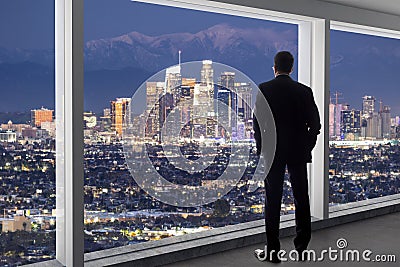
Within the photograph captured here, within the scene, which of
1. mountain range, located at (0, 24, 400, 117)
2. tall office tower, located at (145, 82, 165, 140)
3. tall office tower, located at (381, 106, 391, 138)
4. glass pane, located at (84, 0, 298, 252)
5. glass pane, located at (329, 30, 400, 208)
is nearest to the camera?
mountain range, located at (0, 24, 400, 117)

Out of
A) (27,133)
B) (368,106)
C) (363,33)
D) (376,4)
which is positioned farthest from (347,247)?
(363,33)

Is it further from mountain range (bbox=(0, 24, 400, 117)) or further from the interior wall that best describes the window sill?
the interior wall

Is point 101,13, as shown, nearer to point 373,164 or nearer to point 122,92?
point 122,92

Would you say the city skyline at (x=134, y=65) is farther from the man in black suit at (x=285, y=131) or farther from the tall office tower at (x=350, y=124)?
the man in black suit at (x=285, y=131)

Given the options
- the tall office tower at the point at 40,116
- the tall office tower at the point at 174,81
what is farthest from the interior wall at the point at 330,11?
the tall office tower at the point at 40,116

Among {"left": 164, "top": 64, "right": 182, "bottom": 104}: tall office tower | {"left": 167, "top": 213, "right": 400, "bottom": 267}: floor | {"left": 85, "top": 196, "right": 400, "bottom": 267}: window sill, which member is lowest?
{"left": 167, "top": 213, "right": 400, "bottom": 267}: floor

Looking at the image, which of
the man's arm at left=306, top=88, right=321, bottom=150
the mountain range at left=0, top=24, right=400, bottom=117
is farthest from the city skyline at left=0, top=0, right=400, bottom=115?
the man's arm at left=306, top=88, right=321, bottom=150

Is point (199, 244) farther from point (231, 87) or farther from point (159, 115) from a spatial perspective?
point (231, 87)

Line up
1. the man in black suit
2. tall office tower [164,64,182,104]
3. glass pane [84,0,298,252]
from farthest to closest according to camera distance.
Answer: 1. tall office tower [164,64,182,104]
2. glass pane [84,0,298,252]
3. the man in black suit
